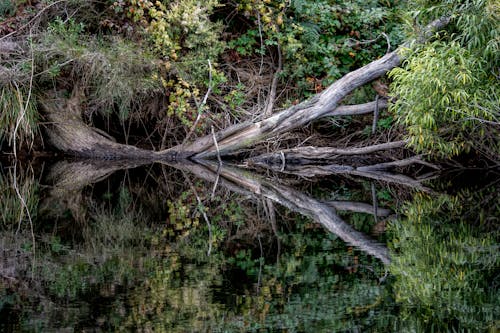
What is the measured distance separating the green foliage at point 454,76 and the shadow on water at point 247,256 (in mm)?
976

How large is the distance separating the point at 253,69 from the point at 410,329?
1036 cm

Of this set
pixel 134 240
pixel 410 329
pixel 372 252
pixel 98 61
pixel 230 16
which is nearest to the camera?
pixel 410 329

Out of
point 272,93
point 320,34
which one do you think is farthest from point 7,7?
point 320,34

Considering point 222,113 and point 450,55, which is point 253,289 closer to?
point 450,55

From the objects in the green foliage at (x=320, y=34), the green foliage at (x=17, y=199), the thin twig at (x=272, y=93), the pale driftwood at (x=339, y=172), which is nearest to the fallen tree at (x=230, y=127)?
the pale driftwood at (x=339, y=172)

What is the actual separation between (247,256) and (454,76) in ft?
16.6

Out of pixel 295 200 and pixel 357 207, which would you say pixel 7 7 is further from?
pixel 357 207

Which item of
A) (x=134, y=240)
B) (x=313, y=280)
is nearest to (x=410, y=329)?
(x=313, y=280)

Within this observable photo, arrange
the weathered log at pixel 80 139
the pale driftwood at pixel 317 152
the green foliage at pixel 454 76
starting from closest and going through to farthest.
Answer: the green foliage at pixel 454 76
the pale driftwood at pixel 317 152
the weathered log at pixel 80 139

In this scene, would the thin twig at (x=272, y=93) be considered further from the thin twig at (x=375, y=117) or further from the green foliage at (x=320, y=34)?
the thin twig at (x=375, y=117)

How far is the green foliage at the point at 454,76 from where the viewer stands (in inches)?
390

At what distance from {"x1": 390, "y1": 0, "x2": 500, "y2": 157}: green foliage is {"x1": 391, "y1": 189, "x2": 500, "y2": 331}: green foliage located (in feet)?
7.57

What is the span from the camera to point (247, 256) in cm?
625

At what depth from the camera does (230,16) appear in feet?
47.2
